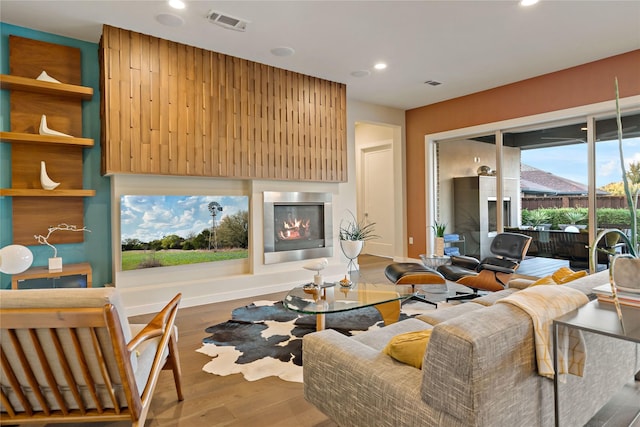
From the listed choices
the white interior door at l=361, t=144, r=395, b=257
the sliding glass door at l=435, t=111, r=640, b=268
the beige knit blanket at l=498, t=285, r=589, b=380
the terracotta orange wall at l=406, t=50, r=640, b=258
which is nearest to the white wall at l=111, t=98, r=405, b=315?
the terracotta orange wall at l=406, t=50, r=640, b=258

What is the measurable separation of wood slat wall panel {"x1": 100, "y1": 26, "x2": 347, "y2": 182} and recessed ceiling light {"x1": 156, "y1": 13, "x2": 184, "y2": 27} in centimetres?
42

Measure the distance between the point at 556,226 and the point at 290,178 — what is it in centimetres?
381

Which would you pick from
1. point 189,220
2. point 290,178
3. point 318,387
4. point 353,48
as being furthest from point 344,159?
point 318,387

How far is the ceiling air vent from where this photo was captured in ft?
11.0

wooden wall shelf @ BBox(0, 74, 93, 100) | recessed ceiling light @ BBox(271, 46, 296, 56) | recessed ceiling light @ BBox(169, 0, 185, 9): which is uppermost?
recessed ceiling light @ BBox(271, 46, 296, 56)

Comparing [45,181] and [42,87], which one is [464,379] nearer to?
[45,181]

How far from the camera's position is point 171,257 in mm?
4121

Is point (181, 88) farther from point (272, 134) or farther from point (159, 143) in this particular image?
point (272, 134)

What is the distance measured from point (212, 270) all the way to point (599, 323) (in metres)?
4.01

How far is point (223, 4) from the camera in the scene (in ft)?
10.4

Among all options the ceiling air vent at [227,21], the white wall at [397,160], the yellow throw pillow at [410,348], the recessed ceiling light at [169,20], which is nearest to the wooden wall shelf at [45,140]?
the recessed ceiling light at [169,20]

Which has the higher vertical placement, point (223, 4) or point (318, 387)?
point (223, 4)

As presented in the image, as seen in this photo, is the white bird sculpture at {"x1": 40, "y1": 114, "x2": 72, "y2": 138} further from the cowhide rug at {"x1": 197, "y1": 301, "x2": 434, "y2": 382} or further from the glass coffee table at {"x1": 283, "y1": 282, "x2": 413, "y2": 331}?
the glass coffee table at {"x1": 283, "y1": 282, "x2": 413, "y2": 331}

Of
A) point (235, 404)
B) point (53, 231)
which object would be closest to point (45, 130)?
point (53, 231)
